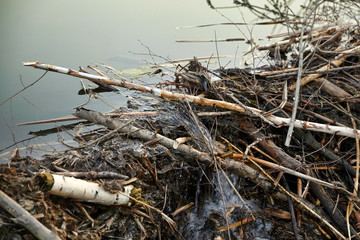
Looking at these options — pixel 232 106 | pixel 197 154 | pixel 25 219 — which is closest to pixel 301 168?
pixel 232 106

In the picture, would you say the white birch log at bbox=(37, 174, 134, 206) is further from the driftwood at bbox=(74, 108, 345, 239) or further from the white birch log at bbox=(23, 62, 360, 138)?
the white birch log at bbox=(23, 62, 360, 138)

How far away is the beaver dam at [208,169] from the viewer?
200cm

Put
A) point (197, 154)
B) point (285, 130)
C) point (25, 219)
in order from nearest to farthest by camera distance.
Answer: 1. point (25, 219)
2. point (197, 154)
3. point (285, 130)

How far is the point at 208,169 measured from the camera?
2.76 metres

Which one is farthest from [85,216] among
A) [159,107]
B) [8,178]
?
[159,107]

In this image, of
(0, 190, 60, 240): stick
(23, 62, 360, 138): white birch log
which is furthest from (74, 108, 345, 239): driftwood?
(0, 190, 60, 240): stick

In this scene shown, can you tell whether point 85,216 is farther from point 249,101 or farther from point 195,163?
point 249,101

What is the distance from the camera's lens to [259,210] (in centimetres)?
286

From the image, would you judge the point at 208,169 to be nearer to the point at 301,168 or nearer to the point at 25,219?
the point at 301,168

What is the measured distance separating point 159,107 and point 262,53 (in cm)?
234

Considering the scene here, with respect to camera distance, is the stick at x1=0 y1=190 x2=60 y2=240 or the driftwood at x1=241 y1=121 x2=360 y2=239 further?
the driftwood at x1=241 y1=121 x2=360 y2=239

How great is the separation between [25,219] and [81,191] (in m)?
0.43

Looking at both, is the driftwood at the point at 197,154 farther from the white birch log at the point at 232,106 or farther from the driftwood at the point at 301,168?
the white birch log at the point at 232,106

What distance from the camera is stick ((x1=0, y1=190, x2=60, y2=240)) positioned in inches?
62.1
